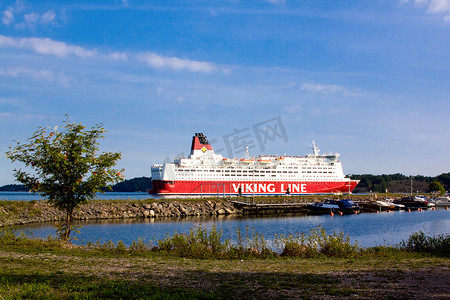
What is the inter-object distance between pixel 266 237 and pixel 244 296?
1716 centimetres

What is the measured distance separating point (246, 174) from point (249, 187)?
7.62 ft

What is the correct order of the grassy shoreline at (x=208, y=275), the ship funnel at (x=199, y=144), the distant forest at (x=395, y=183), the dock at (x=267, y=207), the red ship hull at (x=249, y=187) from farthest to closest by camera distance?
1. the distant forest at (x=395, y=183)
2. the ship funnel at (x=199, y=144)
3. the red ship hull at (x=249, y=187)
4. the dock at (x=267, y=207)
5. the grassy shoreline at (x=208, y=275)

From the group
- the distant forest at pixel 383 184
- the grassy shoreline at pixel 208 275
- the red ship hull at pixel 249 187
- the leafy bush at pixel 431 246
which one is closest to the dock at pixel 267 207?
the red ship hull at pixel 249 187

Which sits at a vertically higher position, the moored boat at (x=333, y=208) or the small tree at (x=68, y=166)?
the small tree at (x=68, y=166)

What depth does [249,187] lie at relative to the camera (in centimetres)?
6931

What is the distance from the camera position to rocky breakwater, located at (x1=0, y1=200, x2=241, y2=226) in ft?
107

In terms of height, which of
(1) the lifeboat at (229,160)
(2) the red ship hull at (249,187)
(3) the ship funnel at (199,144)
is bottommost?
(2) the red ship hull at (249,187)

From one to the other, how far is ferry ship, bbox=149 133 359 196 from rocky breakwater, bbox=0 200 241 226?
1681 cm

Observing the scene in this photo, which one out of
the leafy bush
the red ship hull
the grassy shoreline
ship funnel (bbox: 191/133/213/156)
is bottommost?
the leafy bush

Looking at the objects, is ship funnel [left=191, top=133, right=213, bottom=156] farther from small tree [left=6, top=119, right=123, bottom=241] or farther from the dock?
small tree [left=6, top=119, right=123, bottom=241]

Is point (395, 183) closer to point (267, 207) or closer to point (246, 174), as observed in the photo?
point (246, 174)

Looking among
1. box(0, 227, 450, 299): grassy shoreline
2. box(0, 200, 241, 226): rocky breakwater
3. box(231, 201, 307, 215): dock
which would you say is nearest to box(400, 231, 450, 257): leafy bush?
box(0, 227, 450, 299): grassy shoreline

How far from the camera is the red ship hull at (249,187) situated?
6325 centimetres

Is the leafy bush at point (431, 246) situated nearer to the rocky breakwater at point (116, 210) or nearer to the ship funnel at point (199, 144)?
the rocky breakwater at point (116, 210)
